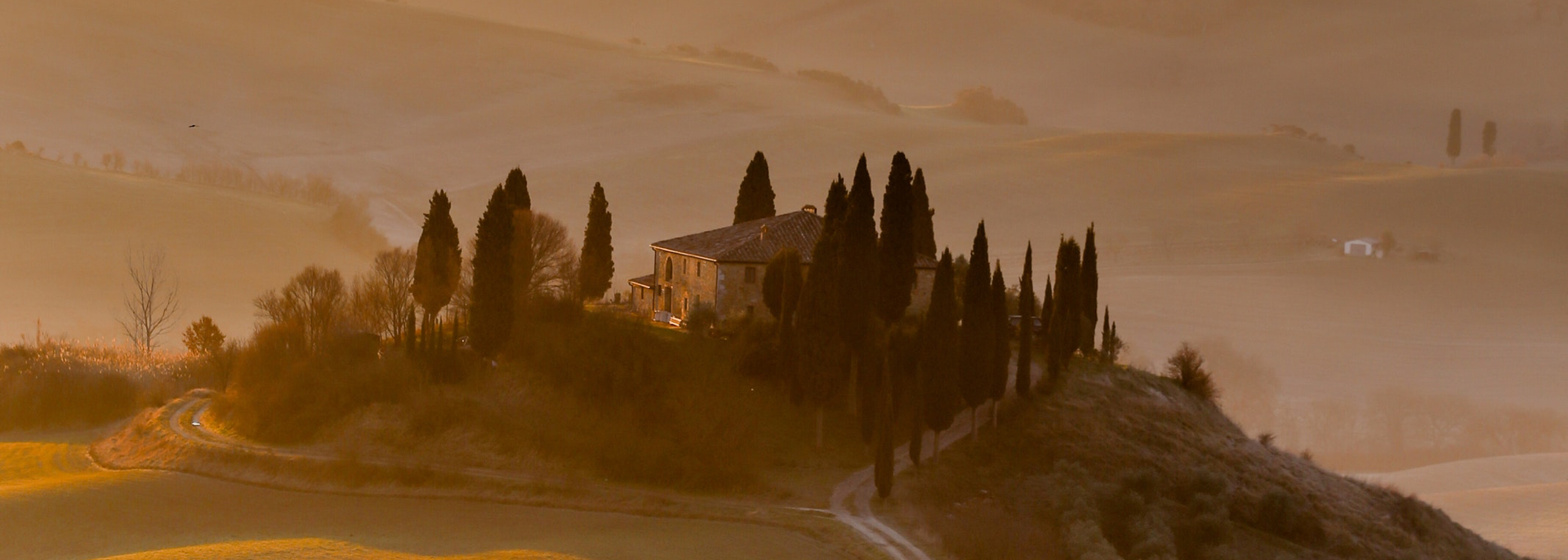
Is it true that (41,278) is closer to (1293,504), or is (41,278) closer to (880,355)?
(880,355)

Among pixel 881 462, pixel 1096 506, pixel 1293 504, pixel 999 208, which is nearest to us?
pixel 881 462

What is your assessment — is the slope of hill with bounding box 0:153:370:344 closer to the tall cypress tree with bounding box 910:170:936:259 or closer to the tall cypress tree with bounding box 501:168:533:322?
the tall cypress tree with bounding box 501:168:533:322

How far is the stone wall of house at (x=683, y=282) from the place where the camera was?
4909 centimetres

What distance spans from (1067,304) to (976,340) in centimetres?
1000

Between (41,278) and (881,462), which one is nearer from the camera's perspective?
(881,462)

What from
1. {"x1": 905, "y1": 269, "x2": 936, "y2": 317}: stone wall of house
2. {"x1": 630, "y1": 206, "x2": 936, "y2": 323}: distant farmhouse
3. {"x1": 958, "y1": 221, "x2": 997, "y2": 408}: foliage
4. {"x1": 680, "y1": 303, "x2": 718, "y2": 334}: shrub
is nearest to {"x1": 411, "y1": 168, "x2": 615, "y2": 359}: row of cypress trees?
{"x1": 630, "y1": 206, "x2": 936, "y2": 323}: distant farmhouse

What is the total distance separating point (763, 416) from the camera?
138 ft

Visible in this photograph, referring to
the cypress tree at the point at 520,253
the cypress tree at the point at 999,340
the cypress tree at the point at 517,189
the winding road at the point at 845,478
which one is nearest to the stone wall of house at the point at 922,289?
the winding road at the point at 845,478

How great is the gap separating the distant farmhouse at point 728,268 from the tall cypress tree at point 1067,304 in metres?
5.39

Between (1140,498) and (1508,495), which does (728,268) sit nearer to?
(1140,498)

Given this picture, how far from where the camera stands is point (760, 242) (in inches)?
1945

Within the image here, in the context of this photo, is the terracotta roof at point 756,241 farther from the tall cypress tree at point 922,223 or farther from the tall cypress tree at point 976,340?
the tall cypress tree at point 976,340

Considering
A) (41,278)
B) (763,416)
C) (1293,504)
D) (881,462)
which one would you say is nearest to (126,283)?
(41,278)

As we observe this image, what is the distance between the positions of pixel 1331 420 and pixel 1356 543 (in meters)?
57.3
